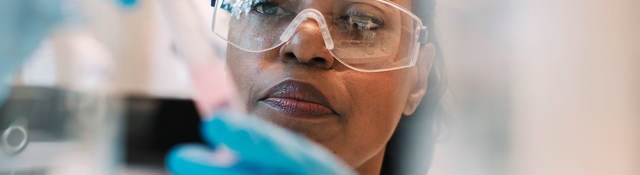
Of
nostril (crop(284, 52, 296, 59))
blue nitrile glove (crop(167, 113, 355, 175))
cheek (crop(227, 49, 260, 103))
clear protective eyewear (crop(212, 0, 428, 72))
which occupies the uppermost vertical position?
clear protective eyewear (crop(212, 0, 428, 72))

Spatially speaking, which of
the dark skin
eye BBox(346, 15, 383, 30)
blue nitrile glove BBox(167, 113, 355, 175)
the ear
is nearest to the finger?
blue nitrile glove BBox(167, 113, 355, 175)

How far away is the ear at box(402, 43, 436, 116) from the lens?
26.7 inches

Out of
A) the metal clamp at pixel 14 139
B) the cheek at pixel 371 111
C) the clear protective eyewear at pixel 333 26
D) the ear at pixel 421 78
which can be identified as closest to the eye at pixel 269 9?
the clear protective eyewear at pixel 333 26

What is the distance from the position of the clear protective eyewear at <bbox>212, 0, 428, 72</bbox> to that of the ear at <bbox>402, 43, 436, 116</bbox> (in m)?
0.07

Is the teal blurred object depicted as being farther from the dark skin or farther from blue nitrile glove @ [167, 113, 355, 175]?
blue nitrile glove @ [167, 113, 355, 175]

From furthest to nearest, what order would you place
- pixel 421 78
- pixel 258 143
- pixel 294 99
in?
pixel 421 78 → pixel 294 99 → pixel 258 143

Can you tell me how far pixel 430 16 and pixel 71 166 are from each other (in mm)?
509

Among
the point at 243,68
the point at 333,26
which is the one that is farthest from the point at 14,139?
the point at 333,26

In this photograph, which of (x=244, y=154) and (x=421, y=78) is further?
(x=421, y=78)

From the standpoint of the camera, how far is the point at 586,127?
846 mm

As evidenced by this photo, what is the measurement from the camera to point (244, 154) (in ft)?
1.04

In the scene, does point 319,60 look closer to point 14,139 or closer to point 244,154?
point 244,154

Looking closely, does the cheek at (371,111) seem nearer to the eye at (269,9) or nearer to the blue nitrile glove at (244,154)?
the eye at (269,9)

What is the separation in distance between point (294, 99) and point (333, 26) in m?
0.10
